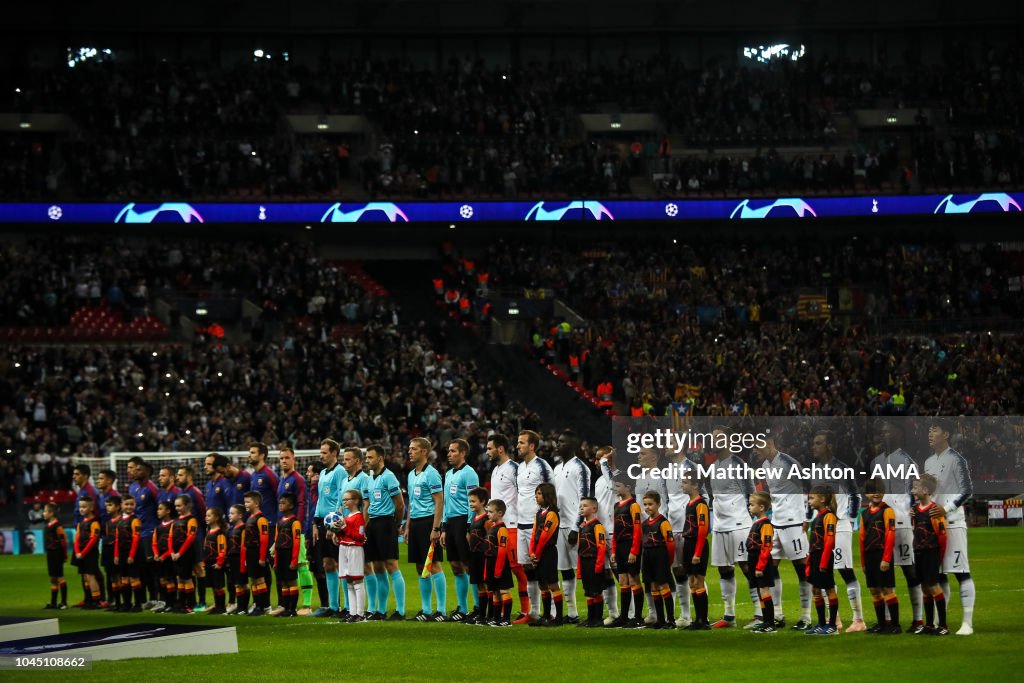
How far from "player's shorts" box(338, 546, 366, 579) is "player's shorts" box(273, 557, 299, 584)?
1.30 meters

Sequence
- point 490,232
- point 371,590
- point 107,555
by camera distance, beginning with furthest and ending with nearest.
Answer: point 490,232 < point 107,555 < point 371,590

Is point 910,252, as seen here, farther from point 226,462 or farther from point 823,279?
point 226,462

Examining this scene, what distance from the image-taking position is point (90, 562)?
21.2m

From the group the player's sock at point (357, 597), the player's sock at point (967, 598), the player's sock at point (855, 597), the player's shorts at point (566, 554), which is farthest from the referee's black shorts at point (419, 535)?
the player's sock at point (967, 598)

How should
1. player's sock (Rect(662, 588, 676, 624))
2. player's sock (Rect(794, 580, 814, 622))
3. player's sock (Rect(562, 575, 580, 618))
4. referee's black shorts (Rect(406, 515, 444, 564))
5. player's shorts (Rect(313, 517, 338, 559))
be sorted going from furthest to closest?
player's shorts (Rect(313, 517, 338, 559)) → referee's black shorts (Rect(406, 515, 444, 564)) → player's sock (Rect(562, 575, 580, 618)) → player's sock (Rect(662, 588, 676, 624)) → player's sock (Rect(794, 580, 814, 622))

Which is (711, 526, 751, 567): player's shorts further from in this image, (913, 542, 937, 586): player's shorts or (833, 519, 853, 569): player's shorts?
(913, 542, 937, 586): player's shorts

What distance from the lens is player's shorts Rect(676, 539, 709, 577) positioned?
633 inches

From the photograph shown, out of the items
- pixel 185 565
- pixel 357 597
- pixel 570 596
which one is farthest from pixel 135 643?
pixel 185 565

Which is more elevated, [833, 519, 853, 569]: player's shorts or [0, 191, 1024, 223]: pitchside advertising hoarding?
[0, 191, 1024, 223]: pitchside advertising hoarding

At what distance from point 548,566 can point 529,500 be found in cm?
89

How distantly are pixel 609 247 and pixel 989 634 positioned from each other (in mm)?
34776

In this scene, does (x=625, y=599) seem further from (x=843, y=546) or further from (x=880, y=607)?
(x=880, y=607)

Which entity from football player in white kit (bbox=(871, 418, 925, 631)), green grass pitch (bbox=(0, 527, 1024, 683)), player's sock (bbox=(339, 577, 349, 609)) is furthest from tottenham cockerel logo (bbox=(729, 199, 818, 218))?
football player in white kit (bbox=(871, 418, 925, 631))

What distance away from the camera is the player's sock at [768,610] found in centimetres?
1591
